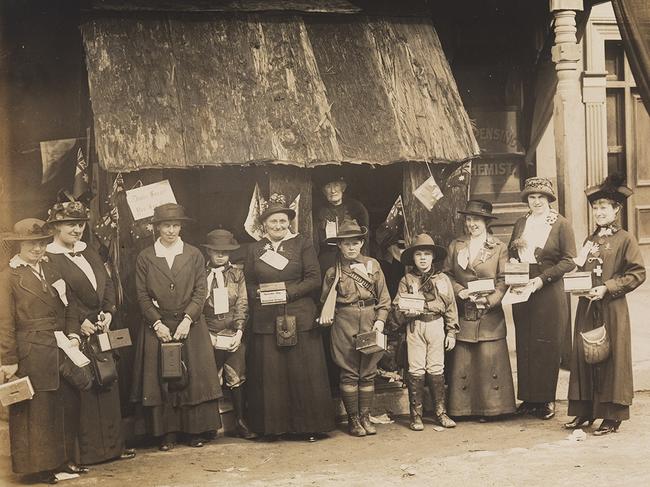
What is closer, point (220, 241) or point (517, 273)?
point (220, 241)

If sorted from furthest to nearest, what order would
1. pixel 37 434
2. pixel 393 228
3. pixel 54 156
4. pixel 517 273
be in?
pixel 393 228
pixel 54 156
pixel 517 273
pixel 37 434

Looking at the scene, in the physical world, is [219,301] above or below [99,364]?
above

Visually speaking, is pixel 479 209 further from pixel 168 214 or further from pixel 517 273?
pixel 168 214

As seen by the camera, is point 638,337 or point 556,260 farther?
point 638,337

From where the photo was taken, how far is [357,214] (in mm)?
8164

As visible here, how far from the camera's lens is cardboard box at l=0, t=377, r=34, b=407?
5941 mm

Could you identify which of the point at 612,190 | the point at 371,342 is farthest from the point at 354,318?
the point at 612,190

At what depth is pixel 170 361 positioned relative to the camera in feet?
22.3

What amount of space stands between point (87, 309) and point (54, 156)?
2131 mm

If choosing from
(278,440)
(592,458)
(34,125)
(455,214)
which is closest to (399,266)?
(455,214)

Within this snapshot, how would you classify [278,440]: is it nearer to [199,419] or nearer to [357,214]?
[199,419]

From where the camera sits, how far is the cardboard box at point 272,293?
7117 mm

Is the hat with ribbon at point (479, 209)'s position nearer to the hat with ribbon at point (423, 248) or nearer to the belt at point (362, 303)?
the hat with ribbon at point (423, 248)

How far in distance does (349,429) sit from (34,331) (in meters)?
2.67
